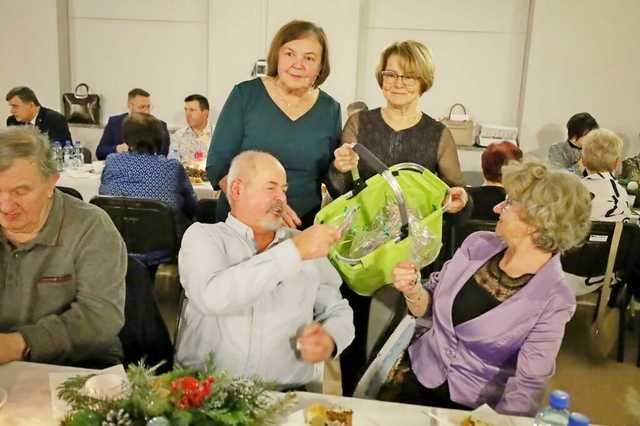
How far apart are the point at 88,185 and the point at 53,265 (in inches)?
102

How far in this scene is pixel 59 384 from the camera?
132 centimetres

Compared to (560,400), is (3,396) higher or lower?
lower

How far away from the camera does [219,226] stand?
5.63 feet

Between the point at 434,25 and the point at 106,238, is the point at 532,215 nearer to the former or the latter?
the point at 106,238

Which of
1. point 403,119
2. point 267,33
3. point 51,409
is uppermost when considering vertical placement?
point 267,33

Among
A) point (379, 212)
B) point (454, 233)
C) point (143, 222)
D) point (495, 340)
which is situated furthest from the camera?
point (143, 222)

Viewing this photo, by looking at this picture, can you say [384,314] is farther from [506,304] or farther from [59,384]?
[59,384]

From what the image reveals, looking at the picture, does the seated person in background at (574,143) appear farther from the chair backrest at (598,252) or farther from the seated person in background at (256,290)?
the seated person in background at (256,290)

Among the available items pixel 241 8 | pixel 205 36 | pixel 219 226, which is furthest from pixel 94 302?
pixel 205 36

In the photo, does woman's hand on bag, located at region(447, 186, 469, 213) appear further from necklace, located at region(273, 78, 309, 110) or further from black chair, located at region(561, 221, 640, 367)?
black chair, located at region(561, 221, 640, 367)

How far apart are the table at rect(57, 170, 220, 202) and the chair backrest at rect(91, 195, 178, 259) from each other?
762mm

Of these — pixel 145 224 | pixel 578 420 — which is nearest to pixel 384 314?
pixel 578 420

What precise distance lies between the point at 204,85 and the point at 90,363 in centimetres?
571

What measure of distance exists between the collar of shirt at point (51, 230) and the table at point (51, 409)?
1.19 ft
